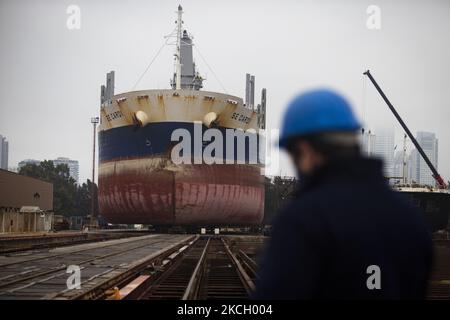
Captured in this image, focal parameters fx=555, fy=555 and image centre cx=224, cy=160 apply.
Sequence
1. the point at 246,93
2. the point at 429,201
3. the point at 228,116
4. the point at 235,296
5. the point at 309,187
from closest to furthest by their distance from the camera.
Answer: the point at 309,187, the point at 235,296, the point at 429,201, the point at 228,116, the point at 246,93

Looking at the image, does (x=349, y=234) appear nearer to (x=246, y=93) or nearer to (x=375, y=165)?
(x=375, y=165)

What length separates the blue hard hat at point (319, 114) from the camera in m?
1.94

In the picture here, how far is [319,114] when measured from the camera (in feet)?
6.35

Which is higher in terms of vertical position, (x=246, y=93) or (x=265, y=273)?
(x=246, y=93)

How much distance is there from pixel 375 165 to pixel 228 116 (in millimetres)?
34879

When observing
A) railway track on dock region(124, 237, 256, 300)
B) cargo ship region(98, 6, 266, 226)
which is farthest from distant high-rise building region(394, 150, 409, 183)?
railway track on dock region(124, 237, 256, 300)

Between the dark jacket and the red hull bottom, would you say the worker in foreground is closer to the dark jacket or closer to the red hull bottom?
the dark jacket

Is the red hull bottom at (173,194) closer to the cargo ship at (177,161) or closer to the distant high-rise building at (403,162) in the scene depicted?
the cargo ship at (177,161)

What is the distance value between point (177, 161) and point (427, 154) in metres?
18.1

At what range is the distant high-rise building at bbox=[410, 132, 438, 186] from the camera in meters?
13.2

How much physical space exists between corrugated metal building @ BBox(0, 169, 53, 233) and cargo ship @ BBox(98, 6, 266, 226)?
18.5 feet
